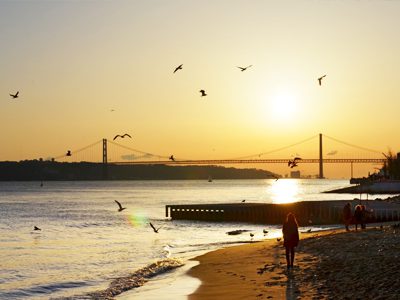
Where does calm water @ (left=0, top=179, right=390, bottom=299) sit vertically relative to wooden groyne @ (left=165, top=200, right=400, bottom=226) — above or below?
below

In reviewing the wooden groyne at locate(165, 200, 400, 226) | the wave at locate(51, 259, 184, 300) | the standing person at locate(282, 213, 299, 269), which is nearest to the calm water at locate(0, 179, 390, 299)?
the wave at locate(51, 259, 184, 300)

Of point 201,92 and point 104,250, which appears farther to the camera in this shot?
point 104,250

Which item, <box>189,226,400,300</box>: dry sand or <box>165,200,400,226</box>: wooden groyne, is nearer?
<box>189,226,400,300</box>: dry sand

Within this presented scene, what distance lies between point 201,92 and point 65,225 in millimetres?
42364

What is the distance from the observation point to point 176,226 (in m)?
64.6

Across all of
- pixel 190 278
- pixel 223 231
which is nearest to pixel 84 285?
pixel 190 278

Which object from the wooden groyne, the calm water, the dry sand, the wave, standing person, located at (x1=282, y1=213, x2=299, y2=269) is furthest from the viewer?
the wooden groyne

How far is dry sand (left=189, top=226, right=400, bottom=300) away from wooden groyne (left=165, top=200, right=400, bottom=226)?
980 inches

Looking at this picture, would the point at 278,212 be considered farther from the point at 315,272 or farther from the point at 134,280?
the point at 315,272

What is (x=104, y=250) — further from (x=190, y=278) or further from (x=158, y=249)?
(x=190, y=278)

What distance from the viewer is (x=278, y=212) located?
6600cm

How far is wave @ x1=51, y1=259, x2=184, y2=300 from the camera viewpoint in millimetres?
23359

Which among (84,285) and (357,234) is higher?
(357,234)

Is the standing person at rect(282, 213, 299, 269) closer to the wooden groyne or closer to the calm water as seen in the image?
the calm water
